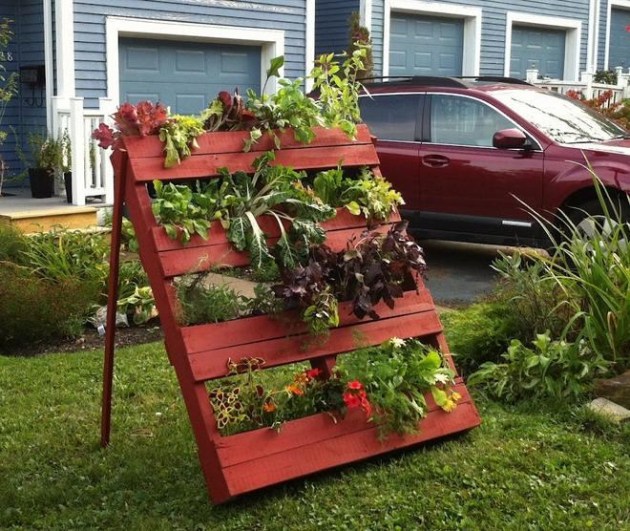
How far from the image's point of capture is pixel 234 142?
4176mm

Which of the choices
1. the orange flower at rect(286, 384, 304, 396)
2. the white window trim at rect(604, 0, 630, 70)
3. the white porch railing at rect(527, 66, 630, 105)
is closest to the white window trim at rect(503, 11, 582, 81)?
the white porch railing at rect(527, 66, 630, 105)

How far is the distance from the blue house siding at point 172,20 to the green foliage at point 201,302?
8.12 m

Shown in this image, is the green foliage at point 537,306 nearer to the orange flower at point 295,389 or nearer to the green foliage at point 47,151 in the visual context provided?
the orange flower at point 295,389

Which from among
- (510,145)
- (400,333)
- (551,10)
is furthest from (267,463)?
(551,10)

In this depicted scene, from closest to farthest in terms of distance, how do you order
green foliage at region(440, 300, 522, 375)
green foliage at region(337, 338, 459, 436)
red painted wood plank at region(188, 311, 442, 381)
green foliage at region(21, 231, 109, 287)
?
red painted wood plank at region(188, 311, 442, 381) < green foliage at region(337, 338, 459, 436) < green foliage at region(440, 300, 522, 375) < green foliage at region(21, 231, 109, 287)

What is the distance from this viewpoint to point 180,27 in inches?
492

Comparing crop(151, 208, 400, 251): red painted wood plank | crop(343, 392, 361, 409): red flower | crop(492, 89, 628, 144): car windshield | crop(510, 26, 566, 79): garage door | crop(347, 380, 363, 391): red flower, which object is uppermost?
crop(510, 26, 566, 79): garage door

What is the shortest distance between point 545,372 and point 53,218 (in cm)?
618

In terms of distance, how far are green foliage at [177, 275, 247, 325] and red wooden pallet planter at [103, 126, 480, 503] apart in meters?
0.10

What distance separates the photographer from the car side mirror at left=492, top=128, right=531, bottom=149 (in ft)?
28.5

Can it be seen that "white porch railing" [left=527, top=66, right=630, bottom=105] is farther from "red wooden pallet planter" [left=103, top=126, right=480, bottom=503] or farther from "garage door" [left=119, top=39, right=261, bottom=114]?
"red wooden pallet planter" [left=103, top=126, right=480, bottom=503]

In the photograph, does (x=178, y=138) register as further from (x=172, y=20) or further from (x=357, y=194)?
(x=172, y=20)

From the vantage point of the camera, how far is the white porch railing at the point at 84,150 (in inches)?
410

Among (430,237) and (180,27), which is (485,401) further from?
(180,27)
